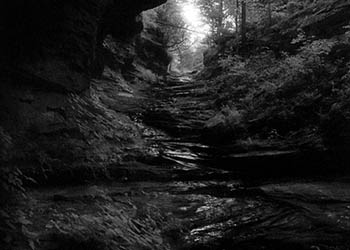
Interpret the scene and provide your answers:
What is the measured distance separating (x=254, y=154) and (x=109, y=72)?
1017cm

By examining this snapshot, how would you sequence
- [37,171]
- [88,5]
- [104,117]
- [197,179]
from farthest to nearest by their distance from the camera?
[104,117]
[88,5]
[197,179]
[37,171]

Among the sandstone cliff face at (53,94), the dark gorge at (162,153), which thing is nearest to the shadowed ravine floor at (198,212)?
Answer: the dark gorge at (162,153)

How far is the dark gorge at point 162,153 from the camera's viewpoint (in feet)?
17.0

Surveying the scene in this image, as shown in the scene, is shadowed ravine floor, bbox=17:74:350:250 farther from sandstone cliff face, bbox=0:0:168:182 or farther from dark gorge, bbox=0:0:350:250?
sandstone cliff face, bbox=0:0:168:182

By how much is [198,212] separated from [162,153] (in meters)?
2.85

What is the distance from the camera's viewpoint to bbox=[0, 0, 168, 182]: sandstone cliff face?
674cm

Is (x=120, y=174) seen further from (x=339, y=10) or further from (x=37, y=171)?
(x=339, y=10)

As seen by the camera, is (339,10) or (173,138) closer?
(173,138)

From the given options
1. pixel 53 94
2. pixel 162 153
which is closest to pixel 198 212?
pixel 162 153

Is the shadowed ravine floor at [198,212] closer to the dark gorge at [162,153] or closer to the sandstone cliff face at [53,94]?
the dark gorge at [162,153]

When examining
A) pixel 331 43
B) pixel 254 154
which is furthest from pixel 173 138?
pixel 331 43

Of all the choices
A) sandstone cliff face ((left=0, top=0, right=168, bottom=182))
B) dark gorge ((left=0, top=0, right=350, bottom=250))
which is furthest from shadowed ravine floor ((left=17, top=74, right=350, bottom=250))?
sandstone cliff face ((left=0, top=0, right=168, bottom=182))

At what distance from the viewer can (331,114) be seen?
25.6 feet

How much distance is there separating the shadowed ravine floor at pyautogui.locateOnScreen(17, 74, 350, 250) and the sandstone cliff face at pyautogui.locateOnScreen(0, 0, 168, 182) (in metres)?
0.93
